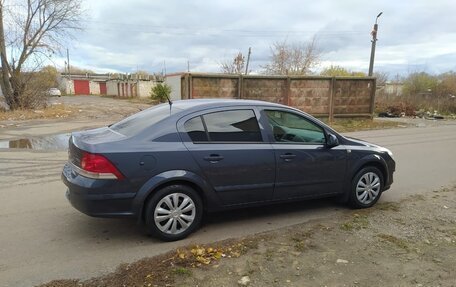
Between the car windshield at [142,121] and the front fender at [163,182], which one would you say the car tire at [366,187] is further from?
the car windshield at [142,121]

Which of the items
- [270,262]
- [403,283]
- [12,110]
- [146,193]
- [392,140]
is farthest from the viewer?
[12,110]

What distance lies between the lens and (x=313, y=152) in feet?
16.7

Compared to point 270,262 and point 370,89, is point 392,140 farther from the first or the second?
point 270,262

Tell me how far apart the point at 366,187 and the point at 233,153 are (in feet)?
7.43

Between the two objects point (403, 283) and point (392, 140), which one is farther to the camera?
point (392, 140)

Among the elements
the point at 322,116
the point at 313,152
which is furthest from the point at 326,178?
the point at 322,116

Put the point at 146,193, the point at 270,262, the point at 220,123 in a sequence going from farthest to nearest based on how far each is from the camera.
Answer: the point at 220,123 → the point at 146,193 → the point at 270,262

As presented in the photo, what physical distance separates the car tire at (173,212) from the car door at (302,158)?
3.67 feet

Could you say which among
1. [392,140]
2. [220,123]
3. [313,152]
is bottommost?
[392,140]

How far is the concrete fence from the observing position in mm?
16469

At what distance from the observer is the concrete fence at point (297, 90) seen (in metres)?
16.5

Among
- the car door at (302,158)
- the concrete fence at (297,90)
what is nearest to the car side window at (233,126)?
the car door at (302,158)

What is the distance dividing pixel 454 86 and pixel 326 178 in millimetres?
40268

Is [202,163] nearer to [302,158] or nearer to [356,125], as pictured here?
[302,158]
